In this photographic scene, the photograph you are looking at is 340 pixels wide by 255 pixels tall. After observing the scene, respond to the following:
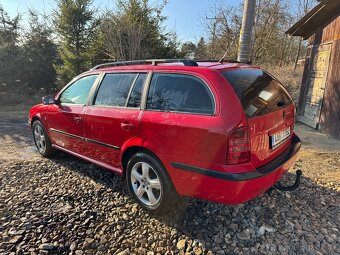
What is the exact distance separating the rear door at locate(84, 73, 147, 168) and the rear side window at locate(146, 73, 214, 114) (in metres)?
0.22

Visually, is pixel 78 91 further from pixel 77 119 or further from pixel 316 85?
pixel 316 85

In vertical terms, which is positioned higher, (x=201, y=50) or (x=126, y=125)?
(x=201, y=50)

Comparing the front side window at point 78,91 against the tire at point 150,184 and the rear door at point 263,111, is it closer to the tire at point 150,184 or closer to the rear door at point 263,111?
the tire at point 150,184

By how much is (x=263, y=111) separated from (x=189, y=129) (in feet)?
2.61

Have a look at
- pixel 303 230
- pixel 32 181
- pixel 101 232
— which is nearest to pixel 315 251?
pixel 303 230

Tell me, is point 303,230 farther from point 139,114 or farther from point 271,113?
point 139,114

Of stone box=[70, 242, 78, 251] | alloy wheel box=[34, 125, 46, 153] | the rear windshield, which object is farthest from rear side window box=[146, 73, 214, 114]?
alloy wheel box=[34, 125, 46, 153]

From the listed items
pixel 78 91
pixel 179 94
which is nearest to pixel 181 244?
pixel 179 94

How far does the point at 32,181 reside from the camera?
395 centimetres

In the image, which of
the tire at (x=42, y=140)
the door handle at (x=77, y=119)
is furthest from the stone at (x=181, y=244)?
the tire at (x=42, y=140)

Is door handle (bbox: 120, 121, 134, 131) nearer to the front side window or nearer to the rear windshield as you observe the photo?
the front side window

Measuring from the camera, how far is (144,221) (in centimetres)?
298

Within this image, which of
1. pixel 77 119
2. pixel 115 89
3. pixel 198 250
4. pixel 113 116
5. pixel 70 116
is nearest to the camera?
pixel 198 250

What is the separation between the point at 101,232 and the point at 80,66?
1158 centimetres
